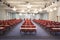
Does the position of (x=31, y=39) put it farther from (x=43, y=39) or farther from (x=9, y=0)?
(x=9, y=0)

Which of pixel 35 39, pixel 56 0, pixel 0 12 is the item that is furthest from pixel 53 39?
pixel 0 12

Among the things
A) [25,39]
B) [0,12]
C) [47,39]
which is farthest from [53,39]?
[0,12]

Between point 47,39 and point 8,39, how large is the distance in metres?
2.47

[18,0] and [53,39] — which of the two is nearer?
[53,39]

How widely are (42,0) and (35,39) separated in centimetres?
1136

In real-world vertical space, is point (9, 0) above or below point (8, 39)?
above

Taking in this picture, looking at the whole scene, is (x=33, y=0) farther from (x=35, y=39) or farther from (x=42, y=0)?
(x=35, y=39)

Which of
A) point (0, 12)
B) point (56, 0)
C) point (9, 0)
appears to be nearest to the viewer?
point (56, 0)

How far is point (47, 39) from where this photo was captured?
341 inches

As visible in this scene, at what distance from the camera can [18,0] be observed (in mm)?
19453

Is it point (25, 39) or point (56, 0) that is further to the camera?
point (56, 0)

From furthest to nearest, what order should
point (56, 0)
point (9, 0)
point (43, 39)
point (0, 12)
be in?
point (0, 12), point (9, 0), point (56, 0), point (43, 39)

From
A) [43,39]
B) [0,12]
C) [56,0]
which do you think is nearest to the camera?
[43,39]

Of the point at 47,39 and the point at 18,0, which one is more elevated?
the point at 18,0
